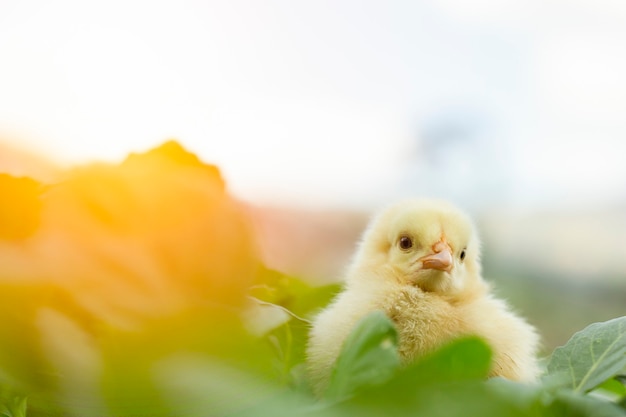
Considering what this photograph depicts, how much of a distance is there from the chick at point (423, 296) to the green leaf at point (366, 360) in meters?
0.07

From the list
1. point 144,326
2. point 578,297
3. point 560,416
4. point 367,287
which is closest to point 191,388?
point 144,326

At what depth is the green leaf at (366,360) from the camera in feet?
0.71

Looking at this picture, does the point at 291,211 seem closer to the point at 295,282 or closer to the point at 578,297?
the point at 295,282

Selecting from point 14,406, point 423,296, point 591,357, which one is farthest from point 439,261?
point 14,406

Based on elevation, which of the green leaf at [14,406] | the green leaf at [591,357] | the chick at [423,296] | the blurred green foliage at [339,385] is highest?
the chick at [423,296]

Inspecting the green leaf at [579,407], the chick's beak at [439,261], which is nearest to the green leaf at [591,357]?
the green leaf at [579,407]

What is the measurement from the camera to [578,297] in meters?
1.93

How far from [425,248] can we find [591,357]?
0.79 feet

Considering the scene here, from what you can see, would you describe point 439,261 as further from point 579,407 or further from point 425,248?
point 579,407

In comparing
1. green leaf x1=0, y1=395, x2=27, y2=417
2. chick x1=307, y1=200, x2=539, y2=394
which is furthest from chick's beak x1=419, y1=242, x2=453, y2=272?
green leaf x1=0, y1=395, x2=27, y2=417

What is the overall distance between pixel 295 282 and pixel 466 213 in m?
0.19

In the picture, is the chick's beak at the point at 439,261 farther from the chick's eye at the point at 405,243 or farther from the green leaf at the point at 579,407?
the green leaf at the point at 579,407

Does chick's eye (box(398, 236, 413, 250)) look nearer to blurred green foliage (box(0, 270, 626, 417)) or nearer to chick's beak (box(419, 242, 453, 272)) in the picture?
chick's beak (box(419, 242, 453, 272))

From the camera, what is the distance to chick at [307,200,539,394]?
38 centimetres
